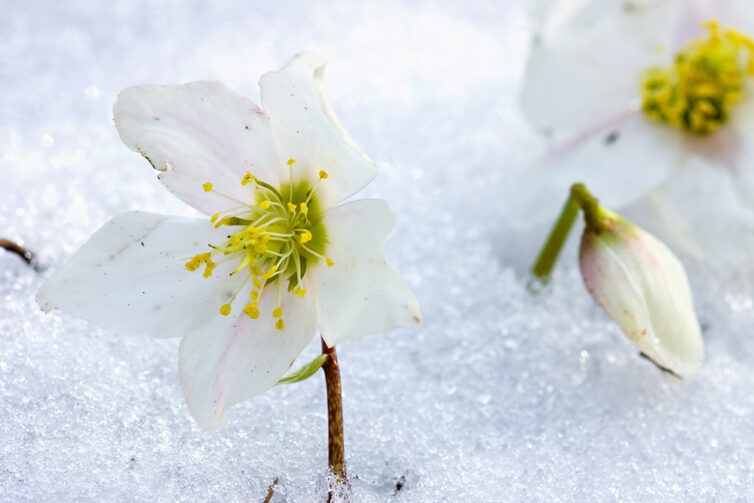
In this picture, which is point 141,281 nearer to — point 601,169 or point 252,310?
point 252,310

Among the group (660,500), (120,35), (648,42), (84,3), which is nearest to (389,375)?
(660,500)

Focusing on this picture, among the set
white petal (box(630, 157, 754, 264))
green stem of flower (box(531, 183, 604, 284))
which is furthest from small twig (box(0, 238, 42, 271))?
white petal (box(630, 157, 754, 264))

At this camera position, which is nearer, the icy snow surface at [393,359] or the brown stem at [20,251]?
the icy snow surface at [393,359]

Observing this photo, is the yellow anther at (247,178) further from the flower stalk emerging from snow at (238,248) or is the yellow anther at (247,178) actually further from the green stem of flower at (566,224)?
the green stem of flower at (566,224)

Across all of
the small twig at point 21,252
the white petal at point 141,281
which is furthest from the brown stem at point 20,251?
the white petal at point 141,281

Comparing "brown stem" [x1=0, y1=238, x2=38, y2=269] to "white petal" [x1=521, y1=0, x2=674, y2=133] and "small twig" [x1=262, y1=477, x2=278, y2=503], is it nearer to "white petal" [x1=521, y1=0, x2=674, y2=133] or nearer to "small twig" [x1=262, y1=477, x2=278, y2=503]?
"small twig" [x1=262, y1=477, x2=278, y2=503]
